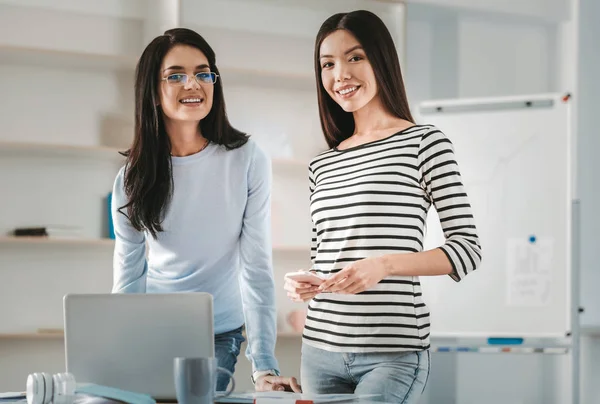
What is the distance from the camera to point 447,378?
15.2 ft

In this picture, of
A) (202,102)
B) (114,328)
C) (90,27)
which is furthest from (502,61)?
(114,328)

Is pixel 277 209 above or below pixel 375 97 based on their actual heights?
below

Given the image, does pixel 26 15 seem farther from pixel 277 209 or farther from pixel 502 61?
pixel 502 61

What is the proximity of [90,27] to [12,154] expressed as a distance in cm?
80

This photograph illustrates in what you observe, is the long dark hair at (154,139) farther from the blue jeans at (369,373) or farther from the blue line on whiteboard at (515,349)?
the blue line on whiteboard at (515,349)

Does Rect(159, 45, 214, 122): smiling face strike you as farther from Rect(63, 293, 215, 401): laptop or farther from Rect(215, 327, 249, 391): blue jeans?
Rect(63, 293, 215, 401): laptop

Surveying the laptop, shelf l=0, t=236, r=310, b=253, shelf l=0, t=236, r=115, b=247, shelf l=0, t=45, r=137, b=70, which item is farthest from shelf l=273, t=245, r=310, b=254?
the laptop

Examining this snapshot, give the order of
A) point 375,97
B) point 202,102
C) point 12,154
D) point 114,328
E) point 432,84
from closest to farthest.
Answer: point 114,328
point 375,97
point 202,102
point 12,154
point 432,84

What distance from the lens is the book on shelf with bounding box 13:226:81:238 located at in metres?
3.98

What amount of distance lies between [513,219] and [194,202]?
95.4 inches

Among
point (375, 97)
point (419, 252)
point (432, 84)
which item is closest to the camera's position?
point (419, 252)

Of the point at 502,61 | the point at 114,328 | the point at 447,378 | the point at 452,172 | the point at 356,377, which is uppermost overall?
the point at 502,61

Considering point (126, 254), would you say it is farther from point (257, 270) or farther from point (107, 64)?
point (107, 64)

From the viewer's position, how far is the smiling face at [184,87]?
7.16 feet
